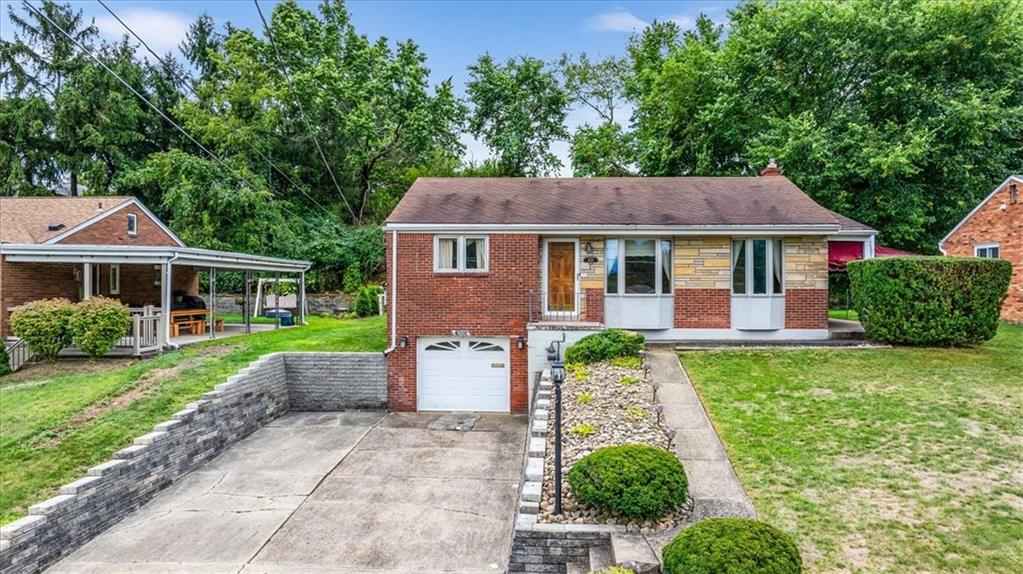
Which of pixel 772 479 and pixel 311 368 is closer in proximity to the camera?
pixel 772 479

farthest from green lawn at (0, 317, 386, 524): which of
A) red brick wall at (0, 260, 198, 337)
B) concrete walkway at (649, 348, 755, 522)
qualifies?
concrete walkway at (649, 348, 755, 522)

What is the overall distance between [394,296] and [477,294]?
207 cm

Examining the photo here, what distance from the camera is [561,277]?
1287cm

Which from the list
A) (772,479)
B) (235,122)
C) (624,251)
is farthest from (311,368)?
(235,122)

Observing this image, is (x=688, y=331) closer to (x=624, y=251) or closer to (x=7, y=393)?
(x=624, y=251)

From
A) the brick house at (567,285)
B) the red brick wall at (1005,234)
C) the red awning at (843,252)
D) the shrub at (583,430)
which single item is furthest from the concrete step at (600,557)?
the red brick wall at (1005,234)

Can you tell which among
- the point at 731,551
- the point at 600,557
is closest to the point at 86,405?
the point at 600,557

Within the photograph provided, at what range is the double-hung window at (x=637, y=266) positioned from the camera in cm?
1257

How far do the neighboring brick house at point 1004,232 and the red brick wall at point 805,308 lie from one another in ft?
25.3

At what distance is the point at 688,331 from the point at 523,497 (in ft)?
26.5

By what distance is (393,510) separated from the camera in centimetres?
741

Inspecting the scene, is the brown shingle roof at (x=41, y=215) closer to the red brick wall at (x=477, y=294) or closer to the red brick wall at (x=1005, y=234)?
the red brick wall at (x=477, y=294)

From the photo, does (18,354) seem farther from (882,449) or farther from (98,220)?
(882,449)

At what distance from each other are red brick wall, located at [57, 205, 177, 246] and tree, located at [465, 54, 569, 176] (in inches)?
724
